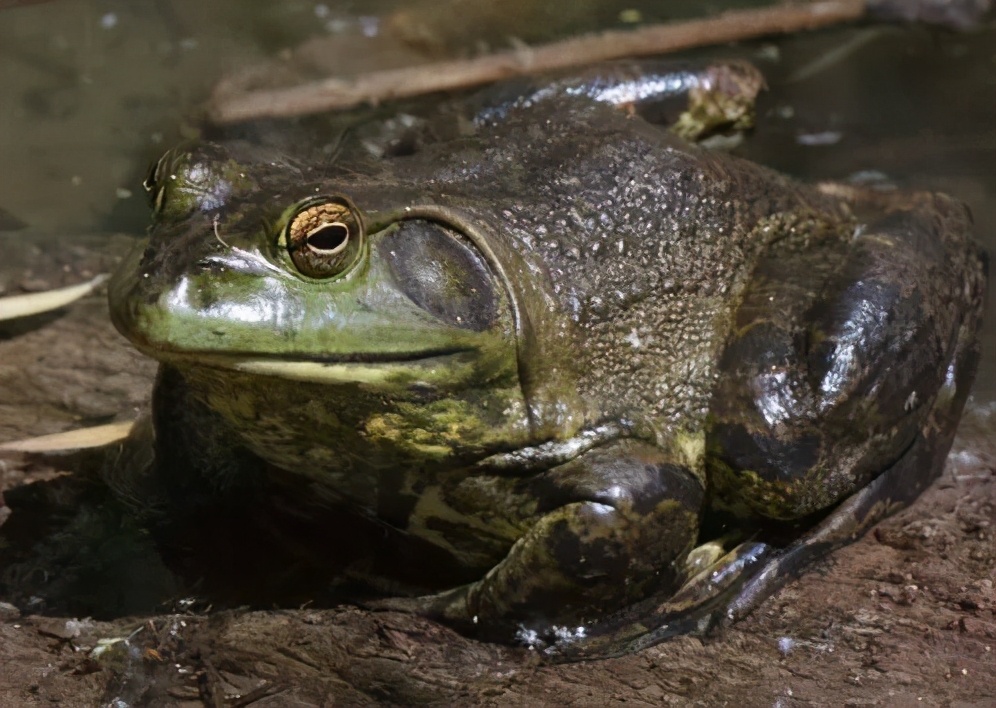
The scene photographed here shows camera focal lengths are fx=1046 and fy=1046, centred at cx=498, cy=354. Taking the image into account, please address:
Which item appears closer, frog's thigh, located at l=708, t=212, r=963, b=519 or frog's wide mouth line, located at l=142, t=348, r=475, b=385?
frog's wide mouth line, located at l=142, t=348, r=475, b=385

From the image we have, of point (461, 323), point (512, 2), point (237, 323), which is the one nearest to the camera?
point (237, 323)

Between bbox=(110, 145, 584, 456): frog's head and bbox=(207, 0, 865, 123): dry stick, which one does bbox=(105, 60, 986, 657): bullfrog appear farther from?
bbox=(207, 0, 865, 123): dry stick

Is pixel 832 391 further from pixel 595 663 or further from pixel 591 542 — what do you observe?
pixel 595 663

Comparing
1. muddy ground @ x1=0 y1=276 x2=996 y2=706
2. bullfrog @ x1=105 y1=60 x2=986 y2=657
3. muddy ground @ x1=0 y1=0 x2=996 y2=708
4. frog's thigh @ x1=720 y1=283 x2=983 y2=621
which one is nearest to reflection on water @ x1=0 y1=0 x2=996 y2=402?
muddy ground @ x1=0 y1=0 x2=996 y2=708

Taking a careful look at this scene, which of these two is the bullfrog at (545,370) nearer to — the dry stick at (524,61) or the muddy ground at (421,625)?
the muddy ground at (421,625)

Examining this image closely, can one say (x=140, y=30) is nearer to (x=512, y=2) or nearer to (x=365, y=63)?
(x=365, y=63)

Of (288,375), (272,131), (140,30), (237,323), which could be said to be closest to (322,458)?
(288,375)

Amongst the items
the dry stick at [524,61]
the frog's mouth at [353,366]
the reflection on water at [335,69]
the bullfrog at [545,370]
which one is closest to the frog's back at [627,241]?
the bullfrog at [545,370]
